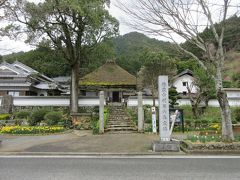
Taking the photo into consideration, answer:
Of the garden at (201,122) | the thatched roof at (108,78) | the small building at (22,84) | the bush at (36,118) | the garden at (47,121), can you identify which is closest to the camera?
the garden at (201,122)

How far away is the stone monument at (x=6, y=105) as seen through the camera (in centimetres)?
2386

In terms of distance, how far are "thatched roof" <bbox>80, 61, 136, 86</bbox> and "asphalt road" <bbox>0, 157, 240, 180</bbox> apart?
63.9ft

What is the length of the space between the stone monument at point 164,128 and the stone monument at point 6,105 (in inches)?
701

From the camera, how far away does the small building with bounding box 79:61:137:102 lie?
92.9ft

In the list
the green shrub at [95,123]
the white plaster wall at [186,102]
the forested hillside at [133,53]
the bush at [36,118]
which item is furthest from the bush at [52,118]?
the white plaster wall at [186,102]

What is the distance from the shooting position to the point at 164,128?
10391mm

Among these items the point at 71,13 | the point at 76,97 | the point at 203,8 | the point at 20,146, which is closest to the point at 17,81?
the point at 76,97

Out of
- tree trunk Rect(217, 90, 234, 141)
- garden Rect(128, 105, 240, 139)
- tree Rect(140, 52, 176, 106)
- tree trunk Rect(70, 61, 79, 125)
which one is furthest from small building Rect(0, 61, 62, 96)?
tree trunk Rect(217, 90, 234, 141)

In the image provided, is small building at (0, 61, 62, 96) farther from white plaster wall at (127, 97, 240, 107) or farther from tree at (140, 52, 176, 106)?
white plaster wall at (127, 97, 240, 107)

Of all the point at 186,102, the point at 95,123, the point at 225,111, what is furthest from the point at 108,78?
the point at 225,111

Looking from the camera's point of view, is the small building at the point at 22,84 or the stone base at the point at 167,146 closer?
the stone base at the point at 167,146

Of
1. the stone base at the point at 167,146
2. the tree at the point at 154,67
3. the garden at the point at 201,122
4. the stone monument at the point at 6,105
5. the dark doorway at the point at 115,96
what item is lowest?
the stone base at the point at 167,146

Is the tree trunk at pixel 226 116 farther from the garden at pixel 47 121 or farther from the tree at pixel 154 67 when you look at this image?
the tree at pixel 154 67

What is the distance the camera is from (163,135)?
33.9 feet
